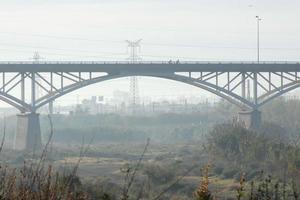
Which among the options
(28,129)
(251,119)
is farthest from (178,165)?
(251,119)

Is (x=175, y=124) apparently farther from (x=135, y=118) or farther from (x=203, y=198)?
(x=203, y=198)

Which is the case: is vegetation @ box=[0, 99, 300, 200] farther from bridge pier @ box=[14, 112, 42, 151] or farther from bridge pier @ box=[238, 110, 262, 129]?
bridge pier @ box=[14, 112, 42, 151]

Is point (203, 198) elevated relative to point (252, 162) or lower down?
elevated

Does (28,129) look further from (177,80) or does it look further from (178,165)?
Result: (178,165)

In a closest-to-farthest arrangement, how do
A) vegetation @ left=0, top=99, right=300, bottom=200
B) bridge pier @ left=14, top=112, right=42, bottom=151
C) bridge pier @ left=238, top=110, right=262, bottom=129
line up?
vegetation @ left=0, top=99, right=300, bottom=200, bridge pier @ left=14, top=112, right=42, bottom=151, bridge pier @ left=238, top=110, right=262, bottom=129

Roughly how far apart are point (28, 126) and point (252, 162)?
1911 cm

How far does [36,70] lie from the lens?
5375 centimetres

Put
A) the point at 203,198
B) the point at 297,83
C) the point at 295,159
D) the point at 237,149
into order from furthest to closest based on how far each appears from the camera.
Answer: the point at 297,83, the point at 237,149, the point at 295,159, the point at 203,198

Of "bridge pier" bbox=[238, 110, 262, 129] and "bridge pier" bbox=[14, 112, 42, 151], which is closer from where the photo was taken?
"bridge pier" bbox=[14, 112, 42, 151]

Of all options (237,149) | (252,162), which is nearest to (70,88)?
(237,149)

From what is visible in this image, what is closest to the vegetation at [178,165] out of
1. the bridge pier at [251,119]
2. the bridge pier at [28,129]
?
the bridge pier at [251,119]

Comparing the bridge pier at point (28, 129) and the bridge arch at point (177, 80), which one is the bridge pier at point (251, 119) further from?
the bridge pier at point (28, 129)

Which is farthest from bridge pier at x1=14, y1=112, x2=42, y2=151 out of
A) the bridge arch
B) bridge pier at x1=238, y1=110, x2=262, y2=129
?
bridge pier at x1=238, y1=110, x2=262, y2=129

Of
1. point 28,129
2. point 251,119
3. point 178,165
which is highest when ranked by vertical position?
point 251,119
